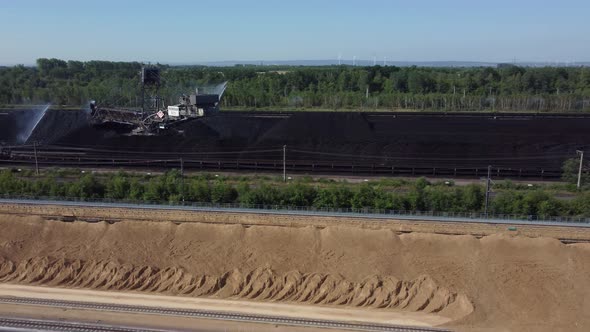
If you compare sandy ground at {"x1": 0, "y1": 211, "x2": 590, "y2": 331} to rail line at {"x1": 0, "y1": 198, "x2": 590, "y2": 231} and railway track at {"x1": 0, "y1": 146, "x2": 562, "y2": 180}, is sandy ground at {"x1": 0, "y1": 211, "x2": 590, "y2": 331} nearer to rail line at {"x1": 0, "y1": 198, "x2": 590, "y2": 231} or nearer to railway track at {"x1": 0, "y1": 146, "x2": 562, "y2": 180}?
rail line at {"x1": 0, "y1": 198, "x2": 590, "y2": 231}

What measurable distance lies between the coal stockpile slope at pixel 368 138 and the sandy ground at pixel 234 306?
1433cm

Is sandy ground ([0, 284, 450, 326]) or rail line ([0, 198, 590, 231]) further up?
rail line ([0, 198, 590, 231])

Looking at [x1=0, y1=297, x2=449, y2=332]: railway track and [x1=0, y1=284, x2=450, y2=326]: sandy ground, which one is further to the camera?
[x1=0, y1=284, x2=450, y2=326]: sandy ground

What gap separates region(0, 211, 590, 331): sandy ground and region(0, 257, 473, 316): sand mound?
0.03 meters

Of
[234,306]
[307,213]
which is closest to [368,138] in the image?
[307,213]

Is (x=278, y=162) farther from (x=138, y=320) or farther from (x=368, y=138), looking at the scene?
(x=138, y=320)

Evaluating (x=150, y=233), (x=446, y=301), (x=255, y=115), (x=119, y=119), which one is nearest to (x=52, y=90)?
(x=255, y=115)

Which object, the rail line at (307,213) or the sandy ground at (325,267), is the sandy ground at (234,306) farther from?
the rail line at (307,213)

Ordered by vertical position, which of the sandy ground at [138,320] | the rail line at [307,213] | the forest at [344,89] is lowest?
the sandy ground at [138,320]

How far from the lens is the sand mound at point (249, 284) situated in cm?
1338

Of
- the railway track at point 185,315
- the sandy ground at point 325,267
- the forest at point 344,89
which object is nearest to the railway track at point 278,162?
the sandy ground at point 325,267

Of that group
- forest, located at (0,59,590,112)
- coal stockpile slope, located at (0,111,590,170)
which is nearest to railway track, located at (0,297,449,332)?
coal stockpile slope, located at (0,111,590,170)

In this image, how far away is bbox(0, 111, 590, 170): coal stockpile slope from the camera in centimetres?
2814

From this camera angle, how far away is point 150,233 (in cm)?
1678
